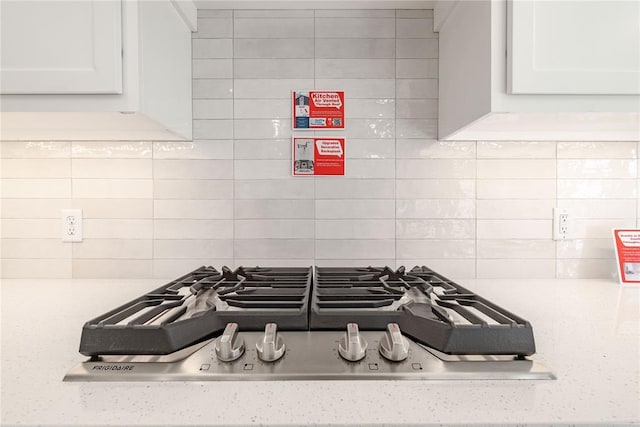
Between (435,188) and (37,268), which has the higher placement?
(435,188)

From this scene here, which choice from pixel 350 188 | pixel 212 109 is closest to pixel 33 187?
pixel 212 109

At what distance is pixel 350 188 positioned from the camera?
4.32 feet

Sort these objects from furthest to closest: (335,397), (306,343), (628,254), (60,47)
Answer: (628,254)
(60,47)
(306,343)
(335,397)

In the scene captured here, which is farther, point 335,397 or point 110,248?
point 110,248

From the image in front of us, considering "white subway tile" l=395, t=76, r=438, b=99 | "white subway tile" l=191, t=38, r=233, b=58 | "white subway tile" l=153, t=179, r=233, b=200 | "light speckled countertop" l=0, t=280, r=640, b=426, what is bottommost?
"light speckled countertop" l=0, t=280, r=640, b=426

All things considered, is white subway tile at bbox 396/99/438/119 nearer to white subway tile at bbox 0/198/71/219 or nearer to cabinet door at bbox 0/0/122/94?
cabinet door at bbox 0/0/122/94

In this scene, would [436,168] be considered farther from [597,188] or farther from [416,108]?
[597,188]

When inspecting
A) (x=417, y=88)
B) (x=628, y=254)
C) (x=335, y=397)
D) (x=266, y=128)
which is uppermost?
(x=417, y=88)

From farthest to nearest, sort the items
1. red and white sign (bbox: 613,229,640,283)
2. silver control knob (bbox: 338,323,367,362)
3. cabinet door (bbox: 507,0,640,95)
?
red and white sign (bbox: 613,229,640,283) → cabinet door (bbox: 507,0,640,95) → silver control knob (bbox: 338,323,367,362)

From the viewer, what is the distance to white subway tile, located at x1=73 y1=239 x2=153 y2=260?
1.31 meters

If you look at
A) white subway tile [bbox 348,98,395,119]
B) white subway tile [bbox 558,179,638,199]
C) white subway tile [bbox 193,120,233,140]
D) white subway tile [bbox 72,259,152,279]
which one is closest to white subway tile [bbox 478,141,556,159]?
white subway tile [bbox 558,179,638,199]

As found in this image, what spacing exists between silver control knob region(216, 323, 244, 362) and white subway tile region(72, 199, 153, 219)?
829mm

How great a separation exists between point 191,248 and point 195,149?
34cm

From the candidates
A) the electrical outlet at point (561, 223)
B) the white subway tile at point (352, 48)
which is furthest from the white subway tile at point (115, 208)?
the electrical outlet at point (561, 223)
